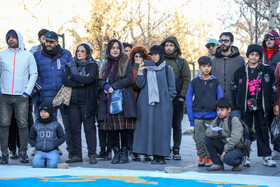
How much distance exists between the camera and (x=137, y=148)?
274 inches

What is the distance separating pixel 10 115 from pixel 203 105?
3084 millimetres

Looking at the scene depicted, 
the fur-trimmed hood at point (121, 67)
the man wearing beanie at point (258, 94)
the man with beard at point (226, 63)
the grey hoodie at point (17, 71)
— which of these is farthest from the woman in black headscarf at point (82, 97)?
the man wearing beanie at point (258, 94)

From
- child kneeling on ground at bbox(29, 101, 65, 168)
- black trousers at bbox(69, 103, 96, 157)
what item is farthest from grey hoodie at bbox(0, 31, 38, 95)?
black trousers at bbox(69, 103, 96, 157)

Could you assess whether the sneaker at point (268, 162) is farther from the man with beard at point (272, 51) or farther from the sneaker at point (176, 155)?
the sneaker at point (176, 155)

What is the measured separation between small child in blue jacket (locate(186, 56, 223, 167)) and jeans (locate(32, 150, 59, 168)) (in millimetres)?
2151

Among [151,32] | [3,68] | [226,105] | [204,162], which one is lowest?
[204,162]

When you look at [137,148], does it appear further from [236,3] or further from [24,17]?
[24,17]

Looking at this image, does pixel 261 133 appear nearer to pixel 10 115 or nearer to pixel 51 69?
pixel 51 69

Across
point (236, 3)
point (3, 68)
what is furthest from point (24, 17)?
point (3, 68)

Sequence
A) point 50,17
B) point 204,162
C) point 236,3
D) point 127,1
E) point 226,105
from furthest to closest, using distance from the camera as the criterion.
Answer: point 50,17
point 127,1
point 236,3
point 204,162
point 226,105

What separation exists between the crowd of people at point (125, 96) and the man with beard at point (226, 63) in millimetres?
16

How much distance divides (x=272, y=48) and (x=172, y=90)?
77.1 inches

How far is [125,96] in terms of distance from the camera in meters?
6.91

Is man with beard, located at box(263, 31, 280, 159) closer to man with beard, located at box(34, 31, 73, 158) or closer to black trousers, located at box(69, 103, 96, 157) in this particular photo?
black trousers, located at box(69, 103, 96, 157)
